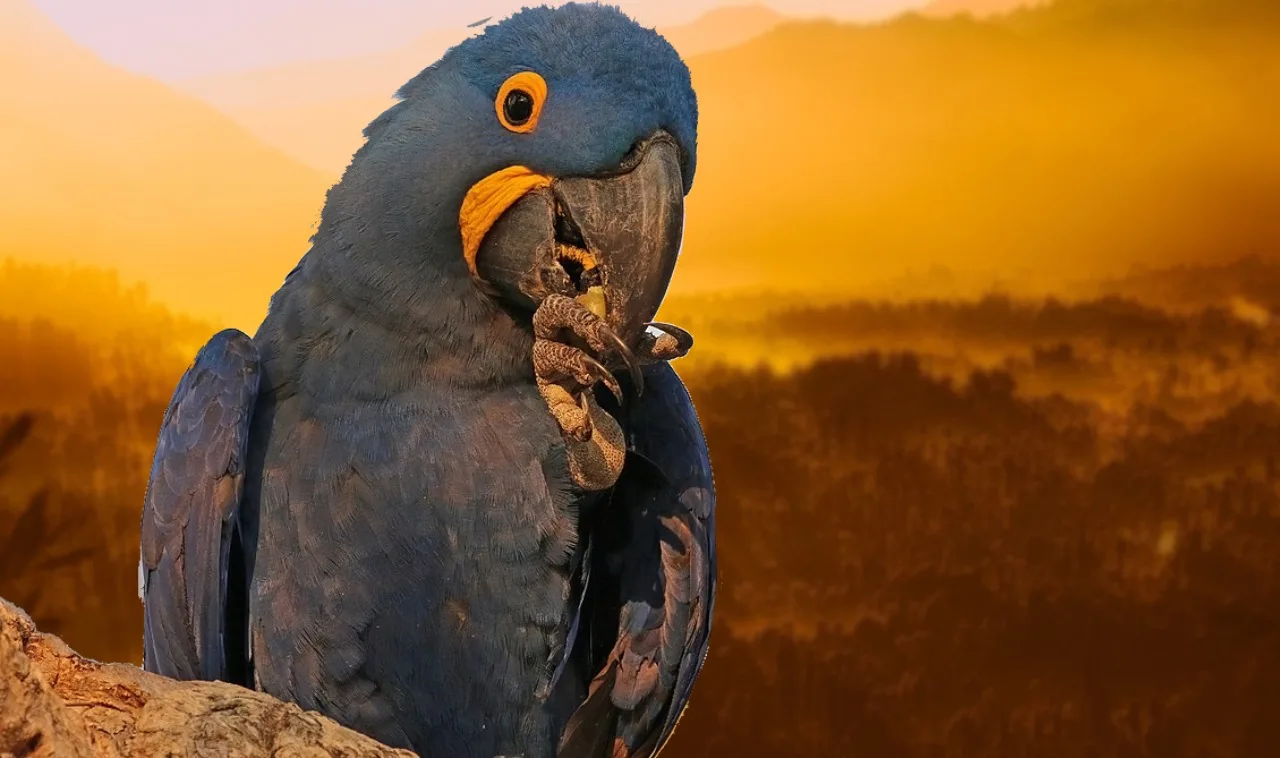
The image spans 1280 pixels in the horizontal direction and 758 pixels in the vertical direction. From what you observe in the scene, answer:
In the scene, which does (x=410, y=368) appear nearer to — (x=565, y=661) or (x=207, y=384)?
(x=207, y=384)

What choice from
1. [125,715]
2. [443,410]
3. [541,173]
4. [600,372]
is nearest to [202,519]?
[443,410]

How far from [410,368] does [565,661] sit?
0.67m

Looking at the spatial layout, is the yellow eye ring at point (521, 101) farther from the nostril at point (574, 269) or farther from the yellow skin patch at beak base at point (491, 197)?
the nostril at point (574, 269)

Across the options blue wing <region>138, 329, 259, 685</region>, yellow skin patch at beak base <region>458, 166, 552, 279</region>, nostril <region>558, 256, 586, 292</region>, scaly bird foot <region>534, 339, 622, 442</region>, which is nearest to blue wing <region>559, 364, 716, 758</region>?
scaly bird foot <region>534, 339, 622, 442</region>

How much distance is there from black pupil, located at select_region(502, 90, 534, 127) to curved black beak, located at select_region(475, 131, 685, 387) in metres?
0.13

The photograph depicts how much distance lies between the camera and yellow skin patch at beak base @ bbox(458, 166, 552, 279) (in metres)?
2.15

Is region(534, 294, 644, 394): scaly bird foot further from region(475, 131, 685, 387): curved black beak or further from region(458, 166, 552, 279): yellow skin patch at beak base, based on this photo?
region(458, 166, 552, 279): yellow skin patch at beak base

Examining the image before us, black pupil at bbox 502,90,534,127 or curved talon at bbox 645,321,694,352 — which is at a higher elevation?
black pupil at bbox 502,90,534,127

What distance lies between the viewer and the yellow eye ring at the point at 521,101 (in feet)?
7.05

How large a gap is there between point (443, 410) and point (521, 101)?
0.59m

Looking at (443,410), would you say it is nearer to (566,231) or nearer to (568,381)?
(568,381)

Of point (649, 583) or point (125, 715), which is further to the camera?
point (649, 583)

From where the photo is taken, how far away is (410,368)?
2.29 m

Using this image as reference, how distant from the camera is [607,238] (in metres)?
2.10
